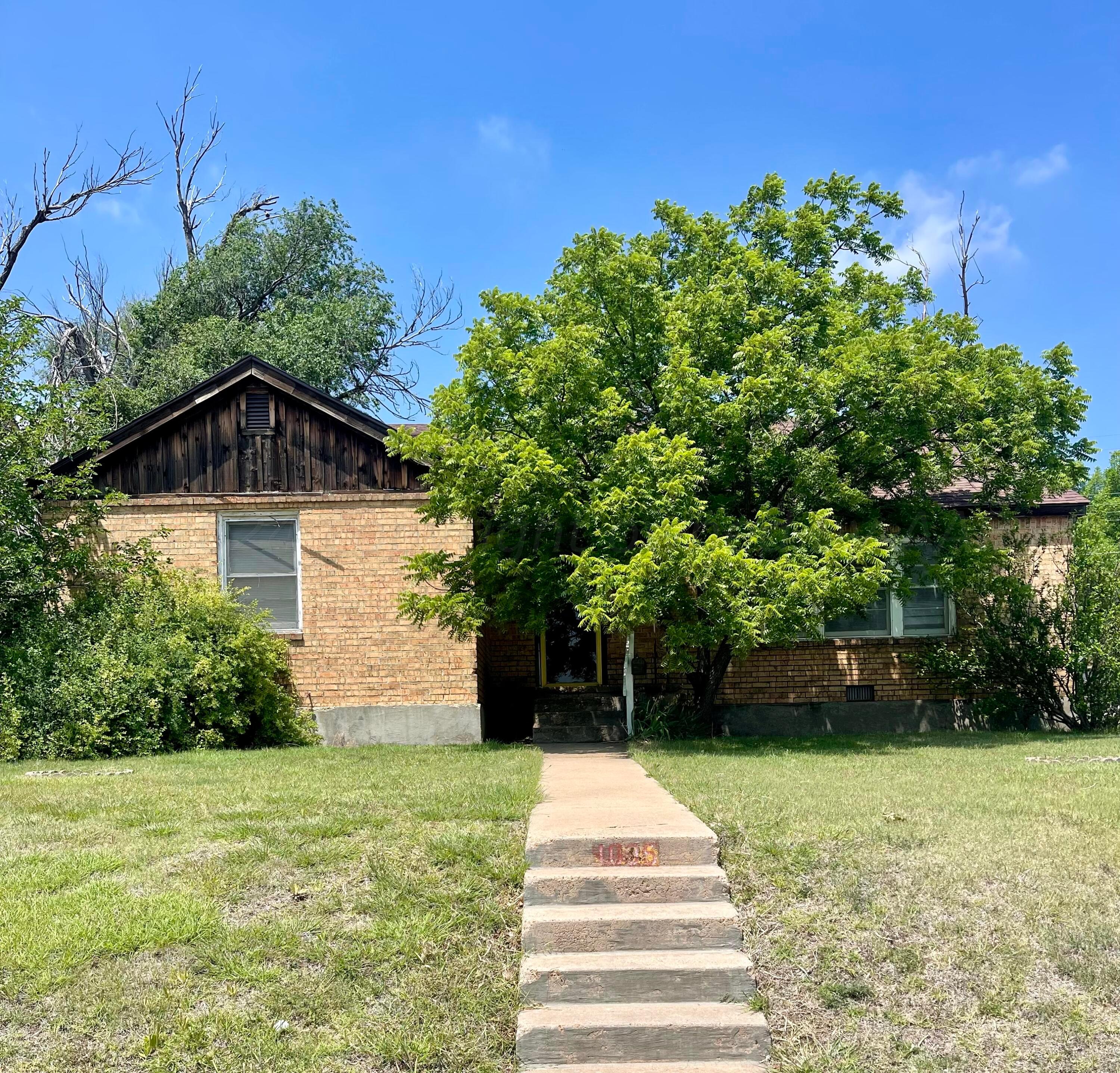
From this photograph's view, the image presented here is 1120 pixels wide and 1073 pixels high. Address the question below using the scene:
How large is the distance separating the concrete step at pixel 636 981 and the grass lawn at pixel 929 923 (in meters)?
0.19

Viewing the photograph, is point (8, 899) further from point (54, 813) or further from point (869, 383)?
point (869, 383)

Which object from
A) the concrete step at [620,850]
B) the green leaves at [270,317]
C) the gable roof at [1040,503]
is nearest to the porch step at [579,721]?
the gable roof at [1040,503]

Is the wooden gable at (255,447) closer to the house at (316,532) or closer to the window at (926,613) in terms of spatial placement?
the house at (316,532)

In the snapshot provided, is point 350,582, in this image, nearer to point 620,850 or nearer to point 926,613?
point 620,850

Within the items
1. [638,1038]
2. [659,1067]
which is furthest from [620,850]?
[659,1067]

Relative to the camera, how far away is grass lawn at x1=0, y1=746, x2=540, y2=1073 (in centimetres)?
537

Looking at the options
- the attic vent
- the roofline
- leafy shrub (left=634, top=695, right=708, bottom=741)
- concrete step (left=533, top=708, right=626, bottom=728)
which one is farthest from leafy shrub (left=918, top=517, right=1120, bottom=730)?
the attic vent

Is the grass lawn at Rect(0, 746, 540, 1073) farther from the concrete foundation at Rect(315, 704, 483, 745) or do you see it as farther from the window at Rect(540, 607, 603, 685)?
the window at Rect(540, 607, 603, 685)

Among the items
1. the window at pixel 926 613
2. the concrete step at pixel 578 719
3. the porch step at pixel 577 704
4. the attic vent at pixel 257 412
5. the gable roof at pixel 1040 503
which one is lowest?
the concrete step at pixel 578 719

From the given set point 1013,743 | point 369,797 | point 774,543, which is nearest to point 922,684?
point 1013,743

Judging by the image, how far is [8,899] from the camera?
643 cm

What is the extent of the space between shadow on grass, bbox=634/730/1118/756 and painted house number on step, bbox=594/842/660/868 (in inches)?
207

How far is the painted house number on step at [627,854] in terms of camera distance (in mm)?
6922

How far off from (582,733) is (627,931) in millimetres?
8584
